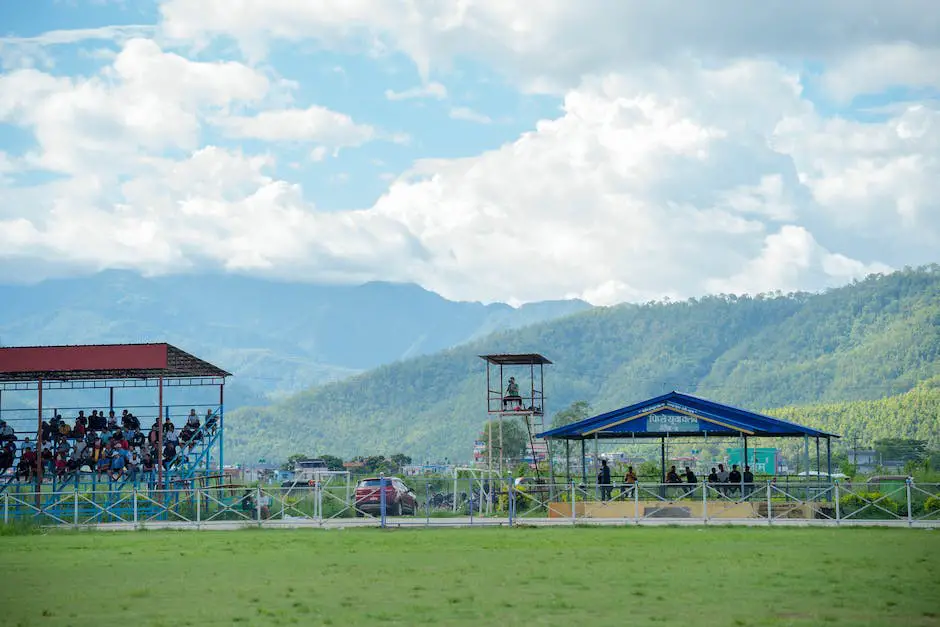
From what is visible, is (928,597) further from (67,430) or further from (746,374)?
(746,374)

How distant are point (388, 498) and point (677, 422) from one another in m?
9.60

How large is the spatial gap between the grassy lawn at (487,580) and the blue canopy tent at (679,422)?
7.25m

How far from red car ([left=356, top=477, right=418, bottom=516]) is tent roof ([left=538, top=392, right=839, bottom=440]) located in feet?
18.3

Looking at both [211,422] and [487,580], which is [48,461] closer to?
[211,422]

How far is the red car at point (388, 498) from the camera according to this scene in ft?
126

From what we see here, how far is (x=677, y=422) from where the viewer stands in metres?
36.2

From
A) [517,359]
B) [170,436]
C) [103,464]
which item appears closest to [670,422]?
[517,359]

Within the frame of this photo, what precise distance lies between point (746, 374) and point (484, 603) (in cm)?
18391

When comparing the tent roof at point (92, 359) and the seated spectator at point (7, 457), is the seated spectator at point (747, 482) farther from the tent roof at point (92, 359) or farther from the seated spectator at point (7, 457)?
the seated spectator at point (7, 457)

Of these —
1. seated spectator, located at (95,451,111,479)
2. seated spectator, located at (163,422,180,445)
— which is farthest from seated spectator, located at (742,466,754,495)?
seated spectator, located at (95,451,111,479)

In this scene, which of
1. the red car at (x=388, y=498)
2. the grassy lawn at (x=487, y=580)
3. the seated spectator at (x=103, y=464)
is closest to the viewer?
the grassy lawn at (x=487, y=580)

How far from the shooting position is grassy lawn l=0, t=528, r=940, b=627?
50.0 feet

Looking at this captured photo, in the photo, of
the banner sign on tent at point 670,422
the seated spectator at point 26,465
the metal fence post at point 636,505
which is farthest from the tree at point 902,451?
the seated spectator at point 26,465

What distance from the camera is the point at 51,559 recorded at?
77.7ft
